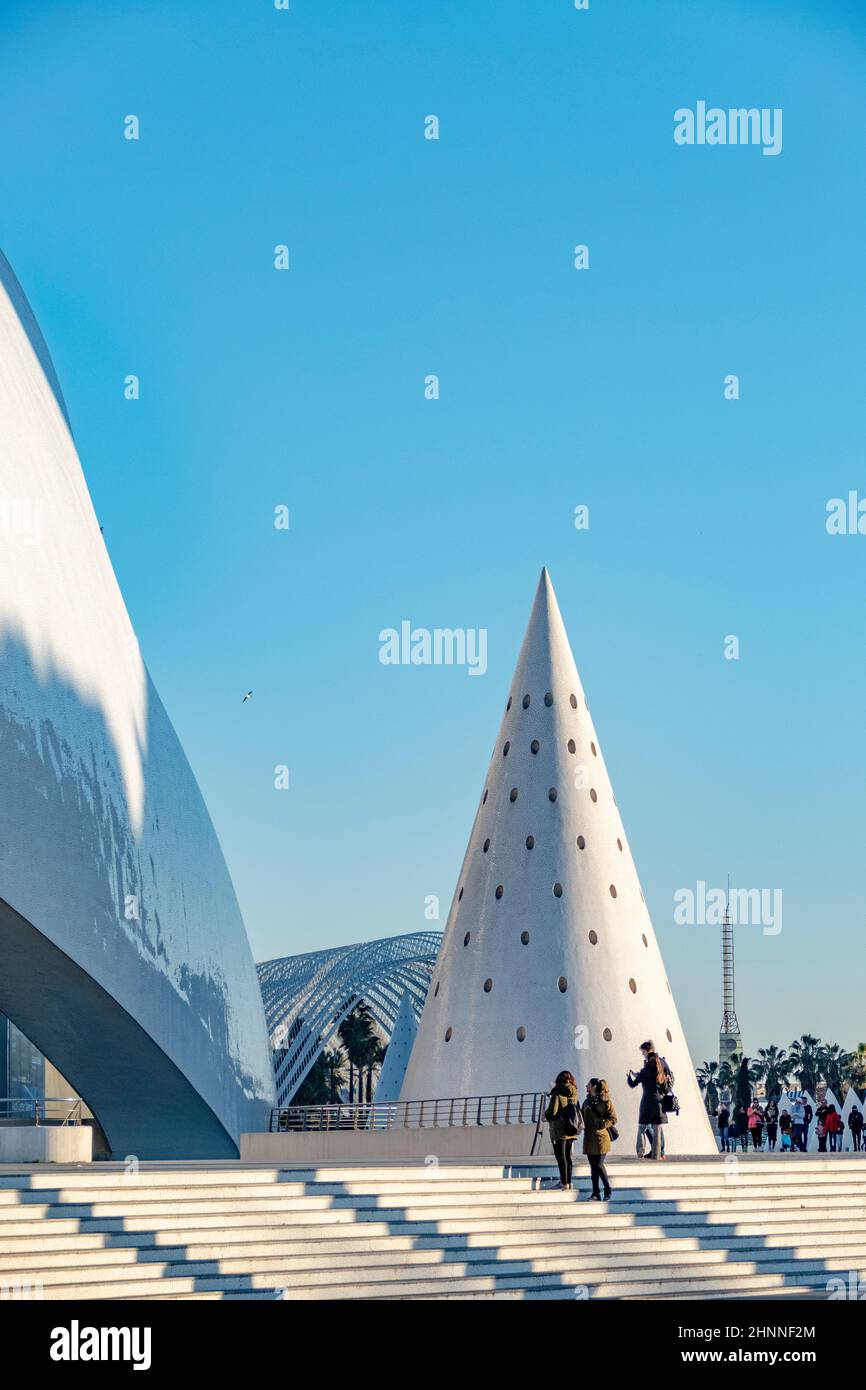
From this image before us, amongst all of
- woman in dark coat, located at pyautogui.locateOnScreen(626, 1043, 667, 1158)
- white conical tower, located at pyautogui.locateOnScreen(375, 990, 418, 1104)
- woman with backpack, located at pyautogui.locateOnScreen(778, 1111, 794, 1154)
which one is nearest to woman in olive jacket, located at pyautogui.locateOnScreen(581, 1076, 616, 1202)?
woman in dark coat, located at pyautogui.locateOnScreen(626, 1043, 667, 1158)

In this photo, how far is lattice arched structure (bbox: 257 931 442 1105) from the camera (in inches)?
2507

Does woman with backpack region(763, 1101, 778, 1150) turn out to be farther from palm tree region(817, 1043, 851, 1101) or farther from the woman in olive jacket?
palm tree region(817, 1043, 851, 1101)

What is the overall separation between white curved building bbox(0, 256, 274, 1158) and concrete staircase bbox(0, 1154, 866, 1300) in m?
7.13

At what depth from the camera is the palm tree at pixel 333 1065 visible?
253 ft

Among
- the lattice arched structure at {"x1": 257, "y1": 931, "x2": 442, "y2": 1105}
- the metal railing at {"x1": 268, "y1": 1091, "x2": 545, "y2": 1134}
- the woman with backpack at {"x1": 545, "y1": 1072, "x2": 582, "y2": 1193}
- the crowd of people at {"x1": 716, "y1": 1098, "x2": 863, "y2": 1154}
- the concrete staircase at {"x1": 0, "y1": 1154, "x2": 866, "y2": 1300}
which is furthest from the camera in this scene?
the lattice arched structure at {"x1": 257, "y1": 931, "x2": 442, "y2": 1105}

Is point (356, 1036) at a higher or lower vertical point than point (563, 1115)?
higher

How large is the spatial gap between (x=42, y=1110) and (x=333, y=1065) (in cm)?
5085

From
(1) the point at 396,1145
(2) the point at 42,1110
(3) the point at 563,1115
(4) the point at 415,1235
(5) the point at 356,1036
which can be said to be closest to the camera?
(4) the point at 415,1235

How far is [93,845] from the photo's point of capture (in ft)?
78.9

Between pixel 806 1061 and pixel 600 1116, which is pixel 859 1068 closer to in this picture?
pixel 806 1061

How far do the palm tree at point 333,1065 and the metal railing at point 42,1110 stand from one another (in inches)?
1776

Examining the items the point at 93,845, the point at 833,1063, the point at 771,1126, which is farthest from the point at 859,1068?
the point at 93,845

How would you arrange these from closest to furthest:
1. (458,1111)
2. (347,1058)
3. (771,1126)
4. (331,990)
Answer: (458,1111) → (771,1126) → (331,990) → (347,1058)

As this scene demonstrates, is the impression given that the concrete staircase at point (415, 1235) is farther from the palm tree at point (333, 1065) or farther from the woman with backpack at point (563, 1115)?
the palm tree at point (333, 1065)
